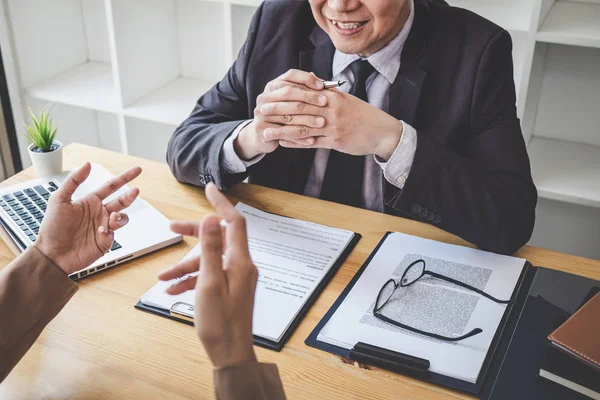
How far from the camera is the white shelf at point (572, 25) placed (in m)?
1.90

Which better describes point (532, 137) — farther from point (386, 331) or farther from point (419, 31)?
point (386, 331)

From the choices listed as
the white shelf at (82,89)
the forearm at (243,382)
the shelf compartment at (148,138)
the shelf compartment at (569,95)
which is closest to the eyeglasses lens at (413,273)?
the forearm at (243,382)

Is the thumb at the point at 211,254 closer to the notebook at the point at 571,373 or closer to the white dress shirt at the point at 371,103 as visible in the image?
the notebook at the point at 571,373

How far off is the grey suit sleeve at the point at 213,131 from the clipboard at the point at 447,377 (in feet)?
1.57

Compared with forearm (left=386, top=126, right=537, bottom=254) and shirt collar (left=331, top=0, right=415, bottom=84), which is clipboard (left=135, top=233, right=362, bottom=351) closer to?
forearm (left=386, top=126, right=537, bottom=254)

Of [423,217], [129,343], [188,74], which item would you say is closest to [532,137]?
[423,217]

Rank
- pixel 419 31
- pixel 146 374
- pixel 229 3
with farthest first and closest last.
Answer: pixel 229 3 < pixel 419 31 < pixel 146 374

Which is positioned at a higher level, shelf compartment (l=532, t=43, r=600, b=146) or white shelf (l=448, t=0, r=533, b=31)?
white shelf (l=448, t=0, r=533, b=31)

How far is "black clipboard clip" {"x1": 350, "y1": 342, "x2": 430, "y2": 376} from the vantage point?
0.96m

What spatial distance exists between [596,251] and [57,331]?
2.06m

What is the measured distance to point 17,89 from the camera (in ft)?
9.30

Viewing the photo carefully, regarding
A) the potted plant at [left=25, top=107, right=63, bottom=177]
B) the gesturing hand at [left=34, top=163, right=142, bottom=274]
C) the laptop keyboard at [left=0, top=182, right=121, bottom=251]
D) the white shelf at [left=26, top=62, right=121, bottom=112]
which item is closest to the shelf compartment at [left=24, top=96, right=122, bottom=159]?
the white shelf at [left=26, top=62, right=121, bottom=112]

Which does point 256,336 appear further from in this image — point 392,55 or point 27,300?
point 392,55

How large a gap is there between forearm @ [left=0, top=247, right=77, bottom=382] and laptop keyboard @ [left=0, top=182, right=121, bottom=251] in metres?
0.20
